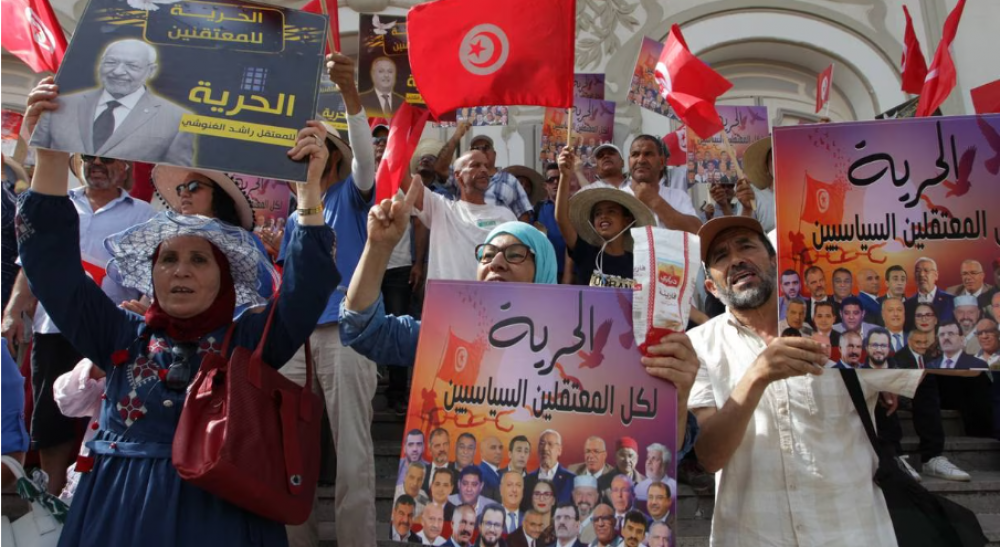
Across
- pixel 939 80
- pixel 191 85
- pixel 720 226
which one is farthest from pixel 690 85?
pixel 191 85

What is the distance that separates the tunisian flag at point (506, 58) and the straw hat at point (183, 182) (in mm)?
857

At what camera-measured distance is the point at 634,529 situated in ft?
6.09

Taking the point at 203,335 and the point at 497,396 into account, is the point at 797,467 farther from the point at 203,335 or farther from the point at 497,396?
the point at 203,335

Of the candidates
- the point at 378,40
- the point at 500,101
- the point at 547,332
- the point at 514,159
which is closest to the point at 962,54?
the point at 514,159

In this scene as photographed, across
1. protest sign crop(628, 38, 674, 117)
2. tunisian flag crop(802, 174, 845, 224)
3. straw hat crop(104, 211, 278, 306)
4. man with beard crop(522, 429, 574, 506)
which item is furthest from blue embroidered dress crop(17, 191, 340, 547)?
protest sign crop(628, 38, 674, 117)

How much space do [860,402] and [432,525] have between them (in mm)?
1372

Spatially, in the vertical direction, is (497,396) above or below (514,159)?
below

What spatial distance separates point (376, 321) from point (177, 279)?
661 millimetres

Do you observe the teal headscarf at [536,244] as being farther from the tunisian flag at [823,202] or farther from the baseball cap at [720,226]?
the tunisian flag at [823,202]

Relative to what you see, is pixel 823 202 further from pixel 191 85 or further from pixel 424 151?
pixel 424 151

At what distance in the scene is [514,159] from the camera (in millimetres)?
9680

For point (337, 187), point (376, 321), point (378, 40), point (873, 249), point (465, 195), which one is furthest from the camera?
point (378, 40)

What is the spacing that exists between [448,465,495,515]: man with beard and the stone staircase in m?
1.86

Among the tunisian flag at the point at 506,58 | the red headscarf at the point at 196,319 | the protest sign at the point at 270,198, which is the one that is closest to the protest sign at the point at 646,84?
the protest sign at the point at 270,198
